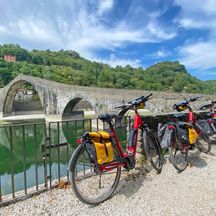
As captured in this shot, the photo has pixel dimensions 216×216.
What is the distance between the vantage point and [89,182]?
2.58 m

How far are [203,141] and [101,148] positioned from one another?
7.48 ft

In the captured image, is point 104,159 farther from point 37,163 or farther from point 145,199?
point 37,163

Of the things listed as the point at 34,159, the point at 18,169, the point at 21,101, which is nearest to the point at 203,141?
the point at 18,169

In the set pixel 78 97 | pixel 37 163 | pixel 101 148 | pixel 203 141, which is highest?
pixel 78 97

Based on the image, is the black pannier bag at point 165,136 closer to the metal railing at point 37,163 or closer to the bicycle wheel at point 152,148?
the bicycle wheel at point 152,148

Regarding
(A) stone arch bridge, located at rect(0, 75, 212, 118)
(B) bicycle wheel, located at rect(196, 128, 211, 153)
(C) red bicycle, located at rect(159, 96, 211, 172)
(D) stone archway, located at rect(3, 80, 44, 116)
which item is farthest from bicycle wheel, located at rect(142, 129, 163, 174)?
(D) stone archway, located at rect(3, 80, 44, 116)

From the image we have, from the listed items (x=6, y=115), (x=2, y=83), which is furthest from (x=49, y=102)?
(x=2, y=83)

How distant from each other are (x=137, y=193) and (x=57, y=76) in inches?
1835

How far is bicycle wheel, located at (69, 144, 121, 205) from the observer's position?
201 cm

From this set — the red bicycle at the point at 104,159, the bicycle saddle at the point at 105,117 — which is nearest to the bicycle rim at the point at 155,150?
the red bicycle at the point at 104,159

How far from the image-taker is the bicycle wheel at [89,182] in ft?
6.59

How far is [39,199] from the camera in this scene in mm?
2252

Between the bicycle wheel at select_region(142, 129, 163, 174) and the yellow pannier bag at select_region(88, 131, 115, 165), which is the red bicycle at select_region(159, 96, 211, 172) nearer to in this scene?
the bicycle wheel at select_region(142, 129, 163, 174)

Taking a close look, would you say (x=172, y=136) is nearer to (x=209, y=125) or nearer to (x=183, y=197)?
(x=183, y=197)
